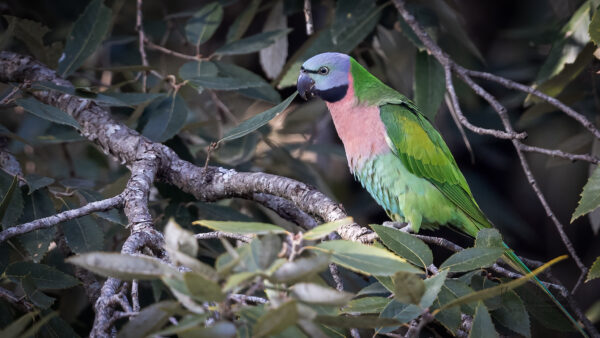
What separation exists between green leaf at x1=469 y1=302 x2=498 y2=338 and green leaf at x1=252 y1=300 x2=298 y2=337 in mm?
519

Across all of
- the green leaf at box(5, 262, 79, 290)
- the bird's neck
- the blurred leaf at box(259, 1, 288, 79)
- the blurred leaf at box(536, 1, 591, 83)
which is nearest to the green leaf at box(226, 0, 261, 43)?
the blurred leaf at box(259, 1, 288, 79)

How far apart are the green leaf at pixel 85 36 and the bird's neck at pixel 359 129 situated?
1.19m

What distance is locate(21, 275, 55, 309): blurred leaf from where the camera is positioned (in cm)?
165

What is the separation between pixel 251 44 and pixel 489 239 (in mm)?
1621

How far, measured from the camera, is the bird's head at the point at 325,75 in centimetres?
275

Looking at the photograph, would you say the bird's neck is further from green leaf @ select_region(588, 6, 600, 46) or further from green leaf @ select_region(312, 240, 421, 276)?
green leaf @ select_region(312, 240, 421, 276)

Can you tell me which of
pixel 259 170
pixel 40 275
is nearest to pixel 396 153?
pixel 259 170

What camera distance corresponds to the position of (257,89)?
280cm

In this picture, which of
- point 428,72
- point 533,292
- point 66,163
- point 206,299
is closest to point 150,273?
point 206,299

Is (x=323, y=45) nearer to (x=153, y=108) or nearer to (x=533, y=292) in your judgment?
(x=153, y=108)

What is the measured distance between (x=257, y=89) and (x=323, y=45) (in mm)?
465

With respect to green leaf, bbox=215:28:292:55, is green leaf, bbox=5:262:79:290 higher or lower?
lower

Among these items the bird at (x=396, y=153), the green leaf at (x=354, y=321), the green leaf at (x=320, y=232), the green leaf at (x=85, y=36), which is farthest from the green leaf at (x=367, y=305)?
the green leaf at (x=85, y=36)

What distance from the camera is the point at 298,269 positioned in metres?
1.04
